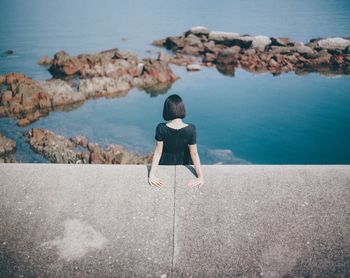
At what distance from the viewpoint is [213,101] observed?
1825cm

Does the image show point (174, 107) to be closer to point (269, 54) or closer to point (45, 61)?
point (269, 54)

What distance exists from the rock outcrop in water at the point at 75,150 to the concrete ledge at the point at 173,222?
698cm

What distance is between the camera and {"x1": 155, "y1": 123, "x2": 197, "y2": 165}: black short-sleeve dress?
4.26 metres

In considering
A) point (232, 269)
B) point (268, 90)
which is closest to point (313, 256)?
point (232, 269)

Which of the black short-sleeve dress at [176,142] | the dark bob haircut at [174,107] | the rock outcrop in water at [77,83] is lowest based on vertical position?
the rock outcrop in water at [77,83]

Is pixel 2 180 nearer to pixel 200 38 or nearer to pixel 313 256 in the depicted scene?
pixel 313 256

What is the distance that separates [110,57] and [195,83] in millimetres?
8259

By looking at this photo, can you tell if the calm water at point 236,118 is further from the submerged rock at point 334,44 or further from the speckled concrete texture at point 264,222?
the speckled concrete texture at point 264,222

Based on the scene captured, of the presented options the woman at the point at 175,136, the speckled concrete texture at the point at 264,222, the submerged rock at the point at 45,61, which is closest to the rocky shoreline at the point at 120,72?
the submerged rock at the point at 45,61

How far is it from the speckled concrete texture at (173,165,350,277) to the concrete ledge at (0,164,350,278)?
0.01 metres

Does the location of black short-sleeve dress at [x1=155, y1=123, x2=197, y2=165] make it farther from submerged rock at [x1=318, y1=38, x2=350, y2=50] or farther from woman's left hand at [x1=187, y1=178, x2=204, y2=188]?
submerged rock at [x1=318, y1=38, x2=350, y2=50]

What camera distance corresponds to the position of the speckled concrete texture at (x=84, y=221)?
3.19 meters

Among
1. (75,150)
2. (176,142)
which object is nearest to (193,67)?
(75,150)

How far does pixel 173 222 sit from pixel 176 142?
1.22 m
